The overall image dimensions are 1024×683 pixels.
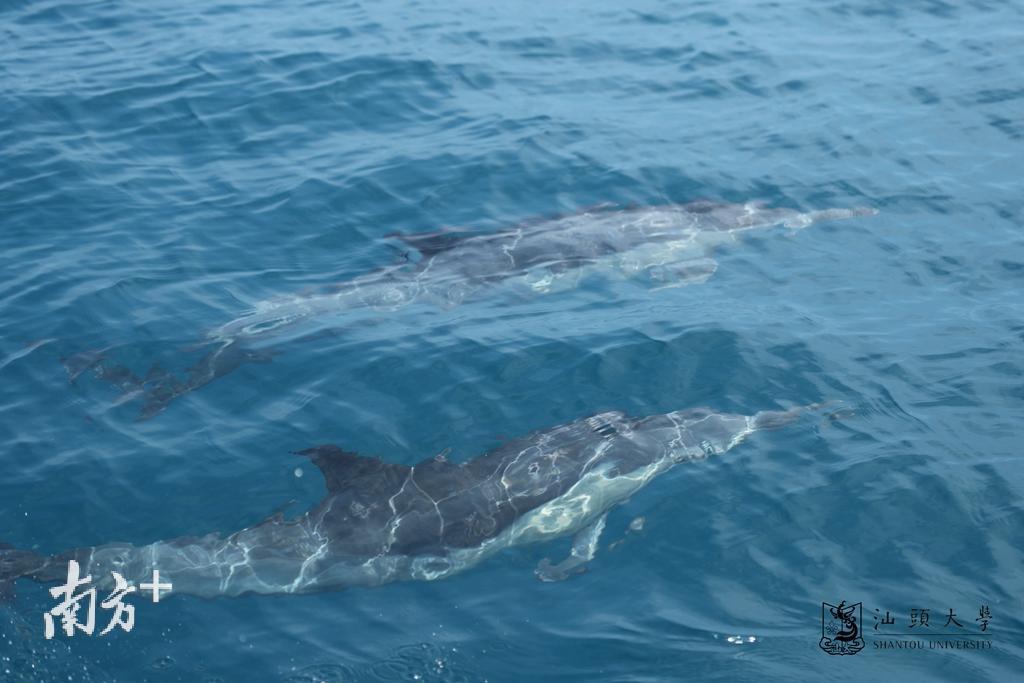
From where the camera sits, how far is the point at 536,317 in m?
14.6

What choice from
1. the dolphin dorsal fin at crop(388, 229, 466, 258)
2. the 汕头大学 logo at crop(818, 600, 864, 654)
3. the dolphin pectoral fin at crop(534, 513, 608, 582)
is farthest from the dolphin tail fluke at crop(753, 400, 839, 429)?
the dolphin dorsal fin at crop(388, 229, 466, 258)

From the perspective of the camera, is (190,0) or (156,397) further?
(190,0)

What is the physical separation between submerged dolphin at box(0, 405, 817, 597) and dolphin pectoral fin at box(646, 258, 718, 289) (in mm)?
3440

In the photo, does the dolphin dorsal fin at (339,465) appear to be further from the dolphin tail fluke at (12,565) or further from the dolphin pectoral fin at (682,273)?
the dolphin pectoral fin at (682,273)

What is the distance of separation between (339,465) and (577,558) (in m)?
2.64

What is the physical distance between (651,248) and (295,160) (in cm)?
658

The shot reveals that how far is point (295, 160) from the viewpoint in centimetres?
1855

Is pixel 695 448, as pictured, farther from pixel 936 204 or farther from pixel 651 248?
pixel 936 204

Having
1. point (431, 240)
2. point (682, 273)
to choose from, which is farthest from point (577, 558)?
point (431, 240)

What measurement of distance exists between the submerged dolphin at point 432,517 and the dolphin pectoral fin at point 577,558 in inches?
0.7

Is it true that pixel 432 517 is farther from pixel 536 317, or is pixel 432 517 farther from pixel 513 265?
pixel 513 265

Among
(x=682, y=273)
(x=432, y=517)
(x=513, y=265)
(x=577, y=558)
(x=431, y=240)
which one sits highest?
(x=431, y=240)

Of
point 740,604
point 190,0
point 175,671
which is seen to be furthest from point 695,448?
point 190,0

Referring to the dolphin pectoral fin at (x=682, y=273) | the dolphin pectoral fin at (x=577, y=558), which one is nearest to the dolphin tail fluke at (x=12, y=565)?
the dolphin pectoral fin at (x=577, y=558)
